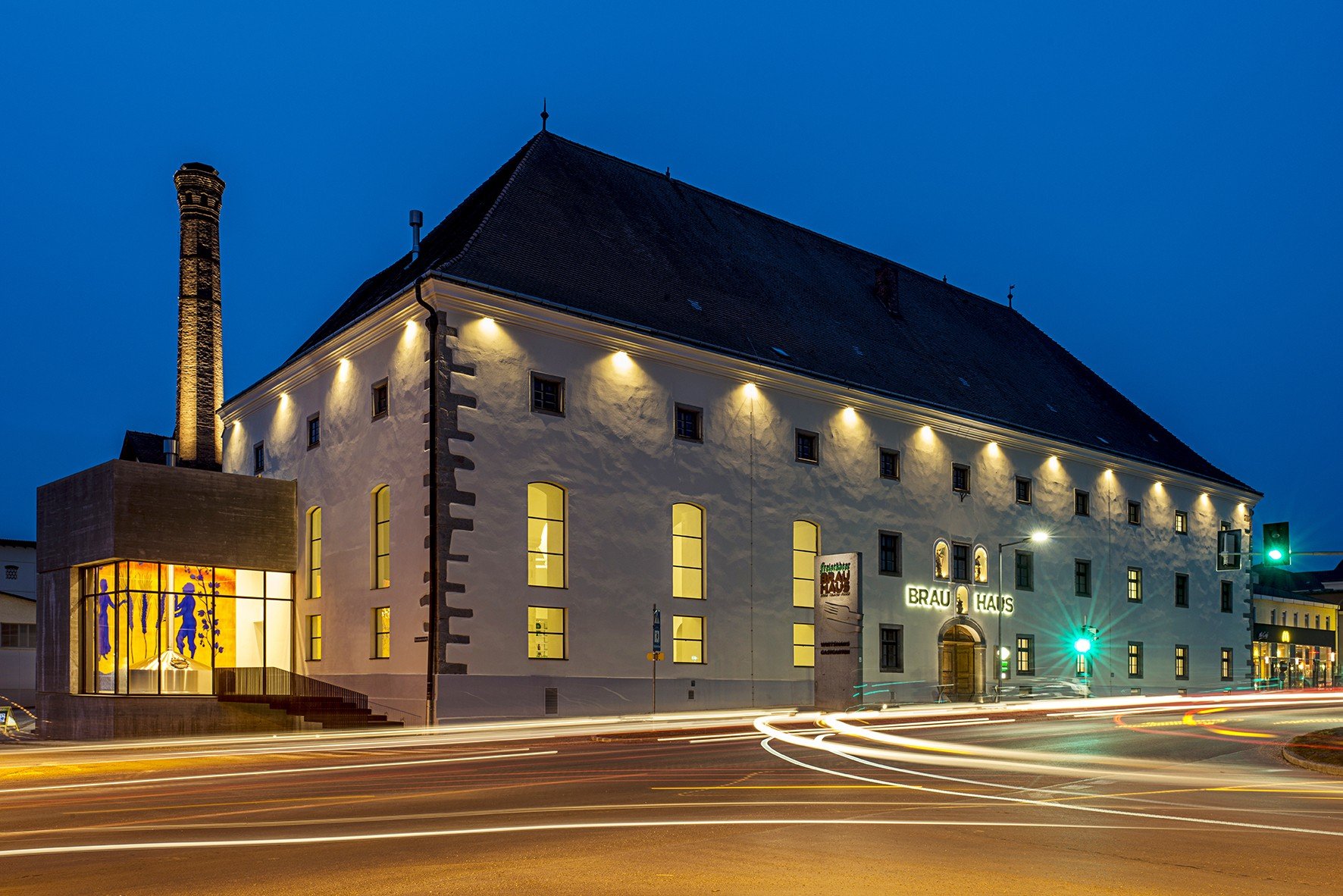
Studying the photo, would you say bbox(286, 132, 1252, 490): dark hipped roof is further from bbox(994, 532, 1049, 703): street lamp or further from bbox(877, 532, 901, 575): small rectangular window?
bbox(877, 532, 901, 575): small rectangular window

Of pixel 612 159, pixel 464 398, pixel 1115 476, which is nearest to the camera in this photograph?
pixel 464 398

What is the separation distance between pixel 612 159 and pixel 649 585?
15.9 meters

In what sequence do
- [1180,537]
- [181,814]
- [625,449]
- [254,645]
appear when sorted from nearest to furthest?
[181,814] < [625,449] < [254,645] < [1180,537]

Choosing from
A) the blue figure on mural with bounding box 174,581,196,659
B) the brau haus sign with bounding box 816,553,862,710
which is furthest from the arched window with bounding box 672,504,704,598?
the blue figure on mural with bounding box 174,581,196,659

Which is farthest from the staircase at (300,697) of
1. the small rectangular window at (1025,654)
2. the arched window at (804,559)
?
the small rectangular window at (1025,654)

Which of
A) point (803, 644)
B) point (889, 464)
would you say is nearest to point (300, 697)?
point (803, 644)

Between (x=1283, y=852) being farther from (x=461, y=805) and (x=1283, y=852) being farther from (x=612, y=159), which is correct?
(x=612, y=159)

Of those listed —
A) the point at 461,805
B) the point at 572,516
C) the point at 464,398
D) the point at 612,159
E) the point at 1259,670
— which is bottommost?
the point at 1259,670

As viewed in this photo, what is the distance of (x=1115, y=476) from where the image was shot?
2148 inches

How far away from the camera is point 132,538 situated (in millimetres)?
33938

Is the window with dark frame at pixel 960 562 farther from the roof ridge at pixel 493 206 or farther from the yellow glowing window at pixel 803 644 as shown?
the roof ridge at pixel 493 206

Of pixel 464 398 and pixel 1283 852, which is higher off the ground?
pixel 464 398

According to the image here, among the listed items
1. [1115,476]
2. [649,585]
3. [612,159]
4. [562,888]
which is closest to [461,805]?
[562,888]

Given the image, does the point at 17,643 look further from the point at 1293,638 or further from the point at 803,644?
the point at 1293,638
